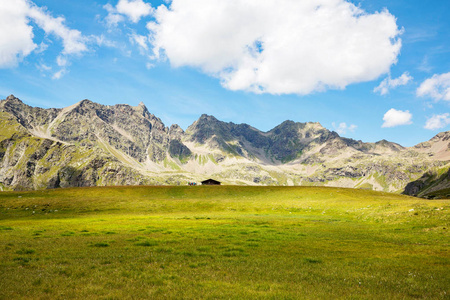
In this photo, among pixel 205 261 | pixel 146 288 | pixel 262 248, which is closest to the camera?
pixel 146 288

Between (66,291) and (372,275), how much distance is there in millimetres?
14667

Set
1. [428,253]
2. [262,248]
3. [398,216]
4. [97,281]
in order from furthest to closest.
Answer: [398,216] → [262,248] → [428,253] → [97,281]

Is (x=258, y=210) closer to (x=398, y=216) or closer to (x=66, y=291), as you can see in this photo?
(x=398, y=216)

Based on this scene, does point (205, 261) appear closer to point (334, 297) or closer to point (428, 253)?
point (334, 297)

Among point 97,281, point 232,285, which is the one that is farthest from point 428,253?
point 97,281

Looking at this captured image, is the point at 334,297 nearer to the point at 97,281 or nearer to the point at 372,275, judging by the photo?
the point at 372,275

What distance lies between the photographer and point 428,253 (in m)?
17.7

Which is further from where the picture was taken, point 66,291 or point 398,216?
point 398,216

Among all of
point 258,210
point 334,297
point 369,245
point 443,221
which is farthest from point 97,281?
point 258,210

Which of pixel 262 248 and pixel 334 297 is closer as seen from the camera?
pixel 334 297

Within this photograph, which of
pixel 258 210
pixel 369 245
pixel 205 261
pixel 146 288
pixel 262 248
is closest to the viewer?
pixel 146 288

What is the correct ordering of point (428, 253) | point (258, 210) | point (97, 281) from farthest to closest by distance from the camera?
1. point (258, 210)
2. point (428, 253)
3. point (97, 281)

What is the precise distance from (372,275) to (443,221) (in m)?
24.3

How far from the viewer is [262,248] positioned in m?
19.3
